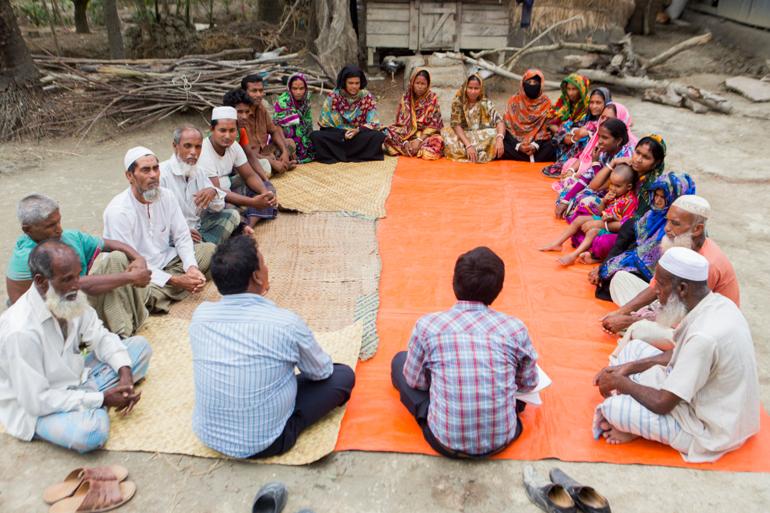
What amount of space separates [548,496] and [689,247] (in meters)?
1.59

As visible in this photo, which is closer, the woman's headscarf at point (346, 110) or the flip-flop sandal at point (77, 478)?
the flip-flop sandal at point (77, 478)

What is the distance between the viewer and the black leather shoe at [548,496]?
2182 millimetres

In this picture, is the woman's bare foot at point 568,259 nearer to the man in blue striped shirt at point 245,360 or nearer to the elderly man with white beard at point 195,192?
the man in blue striped shirt at point 245,360

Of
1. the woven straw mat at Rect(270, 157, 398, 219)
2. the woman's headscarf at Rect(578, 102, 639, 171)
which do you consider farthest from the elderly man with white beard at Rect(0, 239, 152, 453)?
the woman's headscarf at Rect(578, 102, 639, 171)

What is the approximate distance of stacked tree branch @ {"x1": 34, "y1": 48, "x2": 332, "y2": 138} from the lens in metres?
7.05

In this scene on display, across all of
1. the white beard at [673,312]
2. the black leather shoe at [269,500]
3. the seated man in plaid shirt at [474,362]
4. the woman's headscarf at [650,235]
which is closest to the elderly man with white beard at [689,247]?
the woman's headscarf at [650,235]

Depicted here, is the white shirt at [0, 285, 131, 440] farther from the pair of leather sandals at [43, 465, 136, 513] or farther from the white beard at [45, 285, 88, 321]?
the pair of leather sandals at [43, 465, 136, 513]

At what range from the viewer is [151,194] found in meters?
3.36

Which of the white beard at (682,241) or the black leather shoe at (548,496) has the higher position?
the white beard at (682,241)

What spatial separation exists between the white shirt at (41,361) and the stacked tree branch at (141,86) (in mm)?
5066

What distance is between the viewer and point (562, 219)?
16.1ft

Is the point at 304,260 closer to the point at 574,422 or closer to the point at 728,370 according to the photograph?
the point at 574,422

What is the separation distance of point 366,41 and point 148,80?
3925mm

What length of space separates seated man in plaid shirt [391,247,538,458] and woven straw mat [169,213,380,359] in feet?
2.83
